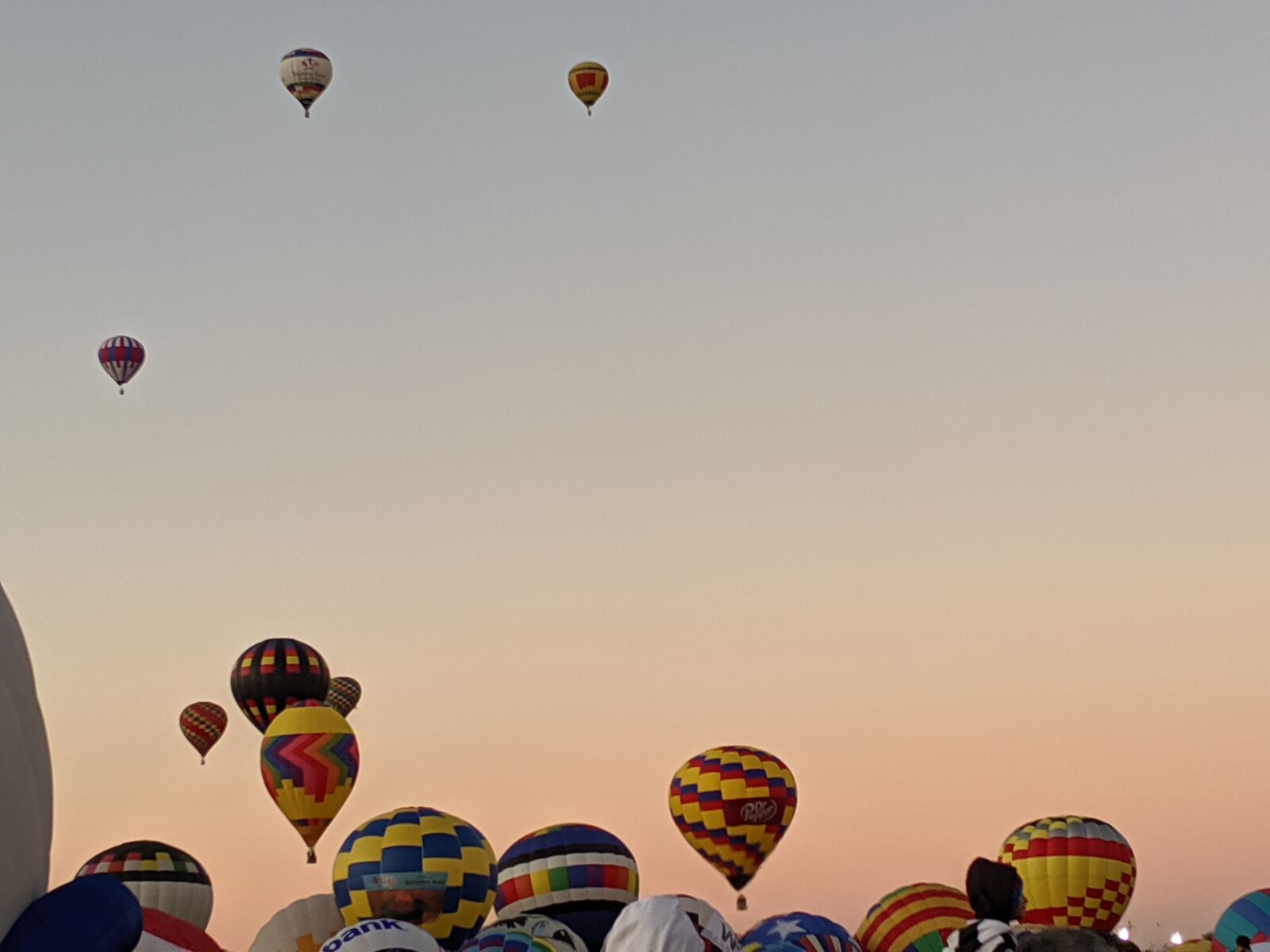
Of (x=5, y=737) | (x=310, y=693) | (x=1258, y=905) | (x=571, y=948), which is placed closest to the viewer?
(x=5, y=737)

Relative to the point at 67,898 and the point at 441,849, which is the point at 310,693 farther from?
the point at 67,898

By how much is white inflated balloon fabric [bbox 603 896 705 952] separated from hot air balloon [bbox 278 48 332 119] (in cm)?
3500

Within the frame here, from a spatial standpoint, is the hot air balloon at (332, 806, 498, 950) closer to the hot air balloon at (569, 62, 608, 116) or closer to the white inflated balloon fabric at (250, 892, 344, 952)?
the white inflated balloon fabric at (250, 892, 344, 952)

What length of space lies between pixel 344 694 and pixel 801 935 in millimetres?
24704

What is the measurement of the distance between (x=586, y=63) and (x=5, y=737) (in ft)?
115

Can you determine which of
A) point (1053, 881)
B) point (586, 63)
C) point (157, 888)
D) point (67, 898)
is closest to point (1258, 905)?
point (1053, 881)

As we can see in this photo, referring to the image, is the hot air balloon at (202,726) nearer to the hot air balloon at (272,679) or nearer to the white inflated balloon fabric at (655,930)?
the hot air balloon at (272,679)

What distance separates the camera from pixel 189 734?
133ft

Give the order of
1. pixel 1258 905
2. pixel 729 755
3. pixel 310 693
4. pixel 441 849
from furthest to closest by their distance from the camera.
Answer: pixel 310 693
pixel 729 755
pixel 441 849
pixel 1258 905

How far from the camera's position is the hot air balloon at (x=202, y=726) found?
40.4 meters

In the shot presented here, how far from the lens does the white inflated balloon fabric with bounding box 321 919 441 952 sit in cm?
1476

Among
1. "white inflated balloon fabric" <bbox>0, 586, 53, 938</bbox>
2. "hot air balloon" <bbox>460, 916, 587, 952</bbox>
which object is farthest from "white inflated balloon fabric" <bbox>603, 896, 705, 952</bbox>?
"hot air balloon" <bbox>460, 916, 587, 952</bbox>

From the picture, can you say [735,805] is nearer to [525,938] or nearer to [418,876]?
[418,876]

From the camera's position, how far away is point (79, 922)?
22.3ft
